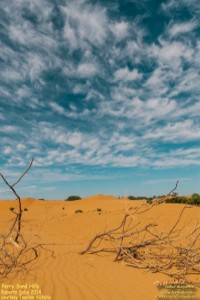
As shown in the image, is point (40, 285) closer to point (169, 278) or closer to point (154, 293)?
point (154, 293)

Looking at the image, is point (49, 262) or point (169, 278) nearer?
point (169, 278)

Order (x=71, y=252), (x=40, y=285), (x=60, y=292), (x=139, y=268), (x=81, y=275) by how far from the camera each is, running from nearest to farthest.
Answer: (x=60, y=292), (x=40, y=285), (x=81, y=275), (x=139, y=268), (x=71, y=252)

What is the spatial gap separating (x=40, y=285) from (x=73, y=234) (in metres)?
9.01

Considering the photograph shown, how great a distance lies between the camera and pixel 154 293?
4.77 m

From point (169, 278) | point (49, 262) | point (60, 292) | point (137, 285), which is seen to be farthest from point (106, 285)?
point (49, 262)

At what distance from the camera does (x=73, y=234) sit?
543 inches

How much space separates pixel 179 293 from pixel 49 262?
313 cm

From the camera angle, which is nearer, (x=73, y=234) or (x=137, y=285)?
(x=137, y=285)

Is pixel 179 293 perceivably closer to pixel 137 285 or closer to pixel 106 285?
pixel 137 285

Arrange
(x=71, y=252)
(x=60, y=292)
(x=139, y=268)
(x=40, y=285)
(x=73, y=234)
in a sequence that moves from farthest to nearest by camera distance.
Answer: (x=73, y=234) < (x=71, y=252) < (x=139, y=268) < (x=40, y=285) < (x=60, y=292)

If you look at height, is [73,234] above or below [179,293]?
above

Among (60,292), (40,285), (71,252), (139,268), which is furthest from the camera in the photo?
(71,252)

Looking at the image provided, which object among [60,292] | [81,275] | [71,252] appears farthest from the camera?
[71,252]

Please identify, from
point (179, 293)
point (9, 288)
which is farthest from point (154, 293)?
A: point (9, 288)
